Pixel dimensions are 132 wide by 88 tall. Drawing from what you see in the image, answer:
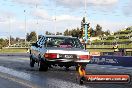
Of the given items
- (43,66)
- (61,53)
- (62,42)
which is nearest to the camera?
(61,53)

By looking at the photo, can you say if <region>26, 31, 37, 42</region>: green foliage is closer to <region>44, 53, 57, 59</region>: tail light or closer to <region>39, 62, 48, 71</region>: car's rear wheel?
<region>39, 62, 48, 71</region>: car's rear wheel

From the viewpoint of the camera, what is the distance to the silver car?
58.5ft

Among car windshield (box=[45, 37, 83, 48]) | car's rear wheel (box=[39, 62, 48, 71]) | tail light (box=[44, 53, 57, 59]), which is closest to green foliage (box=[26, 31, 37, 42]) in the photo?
car windshield (box=[45, 37, 83, 48])

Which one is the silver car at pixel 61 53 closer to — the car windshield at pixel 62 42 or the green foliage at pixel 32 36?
the car windshield at pixel 62 42

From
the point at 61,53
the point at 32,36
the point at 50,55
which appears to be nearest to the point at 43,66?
the point at 50,55

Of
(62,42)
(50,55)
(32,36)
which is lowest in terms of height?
(50,55)

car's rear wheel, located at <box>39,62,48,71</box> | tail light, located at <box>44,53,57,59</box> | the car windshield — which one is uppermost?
the car windshield

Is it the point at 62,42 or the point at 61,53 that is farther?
the point at 62,42

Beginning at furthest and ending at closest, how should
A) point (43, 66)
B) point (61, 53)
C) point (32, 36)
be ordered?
point (32, 36)
point (43, 66)
point (61, 53)

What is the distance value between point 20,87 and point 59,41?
7.34 meters

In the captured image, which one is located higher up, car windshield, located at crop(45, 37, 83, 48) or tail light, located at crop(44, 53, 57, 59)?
car windshield, located at crop(45, 37, 83, 48)

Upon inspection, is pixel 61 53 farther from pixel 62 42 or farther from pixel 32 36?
pixel 32 36

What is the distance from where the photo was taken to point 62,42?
18938 mm

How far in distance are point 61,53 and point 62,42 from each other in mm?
1212
